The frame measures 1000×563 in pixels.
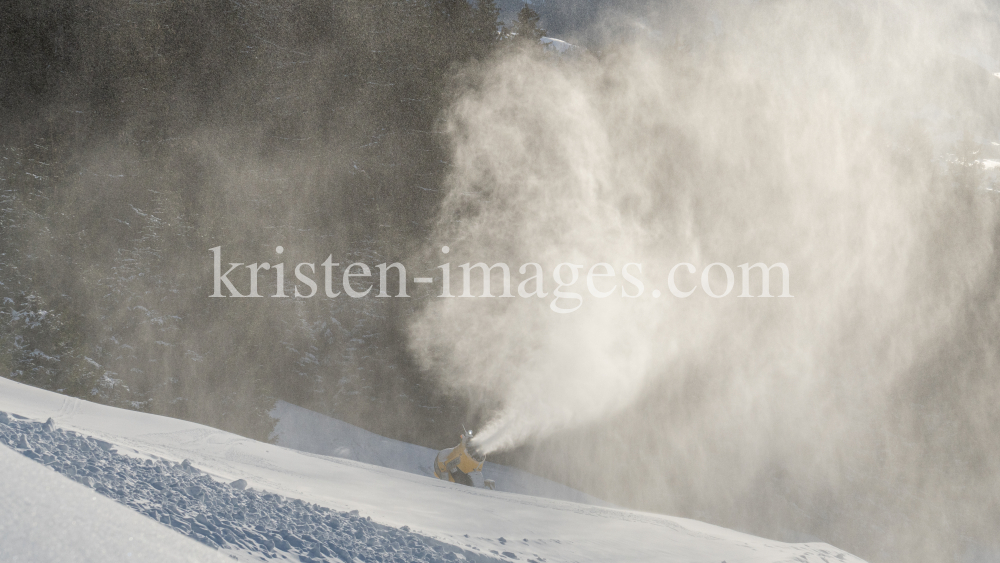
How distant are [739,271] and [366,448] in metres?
7.69

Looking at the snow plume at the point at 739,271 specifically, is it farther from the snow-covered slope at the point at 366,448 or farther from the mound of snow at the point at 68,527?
the mound of snow at the point at 68,527

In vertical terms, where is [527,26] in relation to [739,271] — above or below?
above

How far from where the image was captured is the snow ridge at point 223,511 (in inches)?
78.5

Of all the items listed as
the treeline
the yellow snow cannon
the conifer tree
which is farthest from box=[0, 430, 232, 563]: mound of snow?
the conifer tree

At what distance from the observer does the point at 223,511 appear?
2.22 meters

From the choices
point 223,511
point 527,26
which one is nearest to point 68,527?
point 223,511

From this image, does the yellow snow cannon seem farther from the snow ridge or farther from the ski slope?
the snow ridge

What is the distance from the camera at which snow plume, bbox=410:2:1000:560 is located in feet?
36.0

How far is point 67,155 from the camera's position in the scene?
8.42m

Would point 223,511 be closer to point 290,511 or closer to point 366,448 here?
point 290,511

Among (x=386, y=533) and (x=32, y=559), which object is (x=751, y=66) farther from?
(x=32, y=559)

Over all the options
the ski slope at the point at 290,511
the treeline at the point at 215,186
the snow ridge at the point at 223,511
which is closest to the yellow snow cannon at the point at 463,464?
the ski slope at the point at 290,511

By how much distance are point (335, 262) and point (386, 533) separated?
8697 millimetres

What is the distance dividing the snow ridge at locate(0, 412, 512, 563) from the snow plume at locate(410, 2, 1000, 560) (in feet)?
23.6
